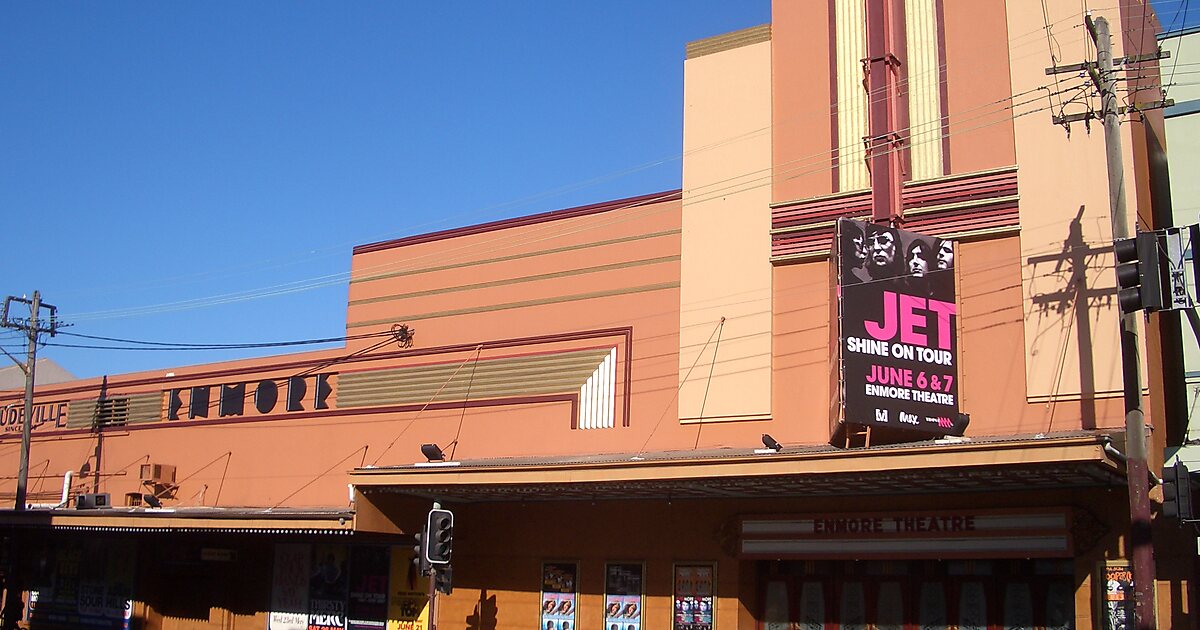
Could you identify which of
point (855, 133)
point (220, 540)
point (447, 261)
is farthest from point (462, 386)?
point (855, 133)

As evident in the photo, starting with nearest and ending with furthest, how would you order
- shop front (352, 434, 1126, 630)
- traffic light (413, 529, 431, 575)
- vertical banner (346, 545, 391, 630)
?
shop front (352, 434, 1126, 630) < traffic light (413, 529, 431, 575) < vertical banner (346, 545, 391, 630)

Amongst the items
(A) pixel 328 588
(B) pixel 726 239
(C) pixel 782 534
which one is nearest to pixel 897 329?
(C) pixel 782 534

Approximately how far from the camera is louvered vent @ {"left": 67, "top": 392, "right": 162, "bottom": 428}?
108 ft

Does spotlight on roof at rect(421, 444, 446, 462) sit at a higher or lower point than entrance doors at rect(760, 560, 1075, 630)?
higher

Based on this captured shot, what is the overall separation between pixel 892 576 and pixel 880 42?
9801mm

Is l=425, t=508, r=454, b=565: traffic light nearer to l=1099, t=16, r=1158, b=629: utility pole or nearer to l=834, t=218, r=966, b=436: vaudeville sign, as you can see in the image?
l=834, t=218, r=966, b=436: vaudeville sign

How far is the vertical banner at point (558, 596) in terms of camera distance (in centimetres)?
2386

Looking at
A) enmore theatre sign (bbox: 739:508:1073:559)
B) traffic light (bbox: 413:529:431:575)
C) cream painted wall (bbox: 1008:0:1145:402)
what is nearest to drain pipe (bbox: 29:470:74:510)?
traffic light (bbox: 413:529:431:575)

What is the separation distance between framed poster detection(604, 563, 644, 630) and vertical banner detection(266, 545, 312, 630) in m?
8.21

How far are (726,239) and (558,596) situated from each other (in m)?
7.83

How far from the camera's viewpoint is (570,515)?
958 inches

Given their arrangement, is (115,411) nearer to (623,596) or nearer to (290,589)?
(290,589)

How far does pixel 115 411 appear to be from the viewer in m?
33.8

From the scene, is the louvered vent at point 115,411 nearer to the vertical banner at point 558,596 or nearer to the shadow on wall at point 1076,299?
the vertical banner at point 558,596
